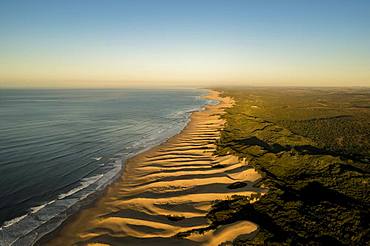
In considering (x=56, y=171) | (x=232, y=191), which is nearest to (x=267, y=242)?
(x=232, y=191)

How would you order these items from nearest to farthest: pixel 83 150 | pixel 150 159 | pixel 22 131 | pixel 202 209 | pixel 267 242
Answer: pixel 267 242 → pixel 202 209 → pixel 150 159 → pixel 83 150 → pixel 22 131

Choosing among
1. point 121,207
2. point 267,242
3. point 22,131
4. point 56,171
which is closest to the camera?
point 267,242

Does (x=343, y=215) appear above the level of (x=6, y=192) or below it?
above

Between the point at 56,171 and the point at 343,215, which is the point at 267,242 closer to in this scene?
the point at 343,215

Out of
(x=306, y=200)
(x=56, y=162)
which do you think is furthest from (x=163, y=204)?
(x=56, y=162)

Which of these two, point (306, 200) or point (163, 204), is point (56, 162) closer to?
point (163, 204)

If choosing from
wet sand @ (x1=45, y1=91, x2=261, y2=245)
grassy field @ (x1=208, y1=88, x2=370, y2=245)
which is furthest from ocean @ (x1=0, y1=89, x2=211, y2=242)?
grassy field @ (x1=208, y1=88, x2=370, y2=245)

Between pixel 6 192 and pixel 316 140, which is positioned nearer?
pixel 6 192

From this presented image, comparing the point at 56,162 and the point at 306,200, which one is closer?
the point at 306,200
